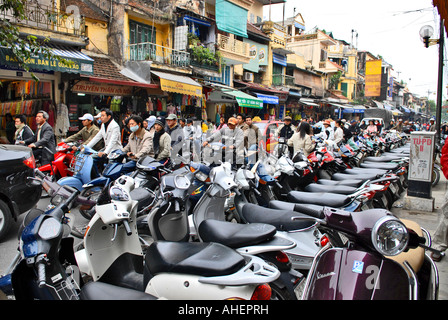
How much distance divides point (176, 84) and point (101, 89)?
3.04 metres

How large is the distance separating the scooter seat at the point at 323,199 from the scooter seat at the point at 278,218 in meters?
0.79

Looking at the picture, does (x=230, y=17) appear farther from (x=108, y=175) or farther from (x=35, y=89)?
(x=108, y=175)

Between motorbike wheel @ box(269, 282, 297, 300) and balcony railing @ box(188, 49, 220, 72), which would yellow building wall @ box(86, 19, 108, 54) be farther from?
motorbike wheel @ box(269, 282, 297, 300)

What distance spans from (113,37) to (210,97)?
6328 millimetres

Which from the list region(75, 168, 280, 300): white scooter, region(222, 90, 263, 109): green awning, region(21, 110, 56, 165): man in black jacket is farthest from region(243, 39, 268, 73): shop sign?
region(75, 168, 280, 300): white scooter

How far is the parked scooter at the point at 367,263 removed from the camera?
186cm

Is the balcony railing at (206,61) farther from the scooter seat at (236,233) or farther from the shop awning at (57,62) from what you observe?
the scooter seat at (236,233)

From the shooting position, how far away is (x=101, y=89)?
43.4ft

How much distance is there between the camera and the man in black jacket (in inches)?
285

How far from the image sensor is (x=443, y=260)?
13.4 ft

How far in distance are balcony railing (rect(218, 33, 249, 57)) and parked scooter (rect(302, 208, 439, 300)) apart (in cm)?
1853

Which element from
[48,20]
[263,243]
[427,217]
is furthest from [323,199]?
[48,20]

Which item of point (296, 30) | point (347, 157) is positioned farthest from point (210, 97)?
point (296, 30)
